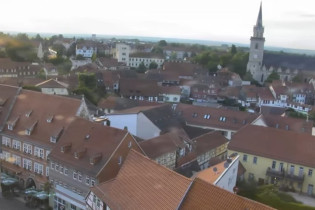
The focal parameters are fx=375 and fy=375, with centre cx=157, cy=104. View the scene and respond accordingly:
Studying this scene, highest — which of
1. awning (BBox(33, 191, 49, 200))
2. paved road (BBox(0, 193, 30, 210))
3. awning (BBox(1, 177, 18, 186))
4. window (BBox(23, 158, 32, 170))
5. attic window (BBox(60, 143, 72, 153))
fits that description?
attic window (BBox(60, 143, 72, 153))

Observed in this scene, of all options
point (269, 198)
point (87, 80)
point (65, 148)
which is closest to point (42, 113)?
point (65, 148)

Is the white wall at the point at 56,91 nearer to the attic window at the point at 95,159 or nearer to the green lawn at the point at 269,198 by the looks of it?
the attic window at the point at 95,159

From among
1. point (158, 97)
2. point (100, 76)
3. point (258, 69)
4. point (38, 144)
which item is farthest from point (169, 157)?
point (258, 69)

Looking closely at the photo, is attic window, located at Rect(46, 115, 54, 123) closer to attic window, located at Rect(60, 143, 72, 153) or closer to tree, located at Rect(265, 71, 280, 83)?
attic window, located at Rect(60, 143, 72, 153)

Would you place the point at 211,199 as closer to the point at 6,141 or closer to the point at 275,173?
the point at 275,173

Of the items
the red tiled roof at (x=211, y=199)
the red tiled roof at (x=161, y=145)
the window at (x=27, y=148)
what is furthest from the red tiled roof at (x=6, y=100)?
the red tiled roof at (x=211, y=199)

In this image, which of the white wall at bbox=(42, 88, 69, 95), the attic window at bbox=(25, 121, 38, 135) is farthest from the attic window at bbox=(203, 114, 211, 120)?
the attic window at bbox=(25, 121, 38, 135)
